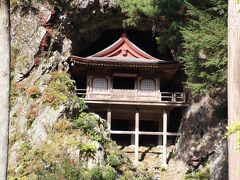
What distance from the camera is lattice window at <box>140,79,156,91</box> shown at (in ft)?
75.5

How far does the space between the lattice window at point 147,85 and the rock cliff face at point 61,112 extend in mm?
2517

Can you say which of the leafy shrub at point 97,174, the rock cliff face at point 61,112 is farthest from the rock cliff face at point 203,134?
the leafy shrub at point 97,174

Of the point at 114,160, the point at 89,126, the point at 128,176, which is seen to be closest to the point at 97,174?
the point at 114,160

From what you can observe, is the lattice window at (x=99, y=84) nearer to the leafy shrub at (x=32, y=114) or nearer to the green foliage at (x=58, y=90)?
the green foliage at (x=58, y=90)

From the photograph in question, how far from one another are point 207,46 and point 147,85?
854 cm

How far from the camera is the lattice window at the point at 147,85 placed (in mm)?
23000

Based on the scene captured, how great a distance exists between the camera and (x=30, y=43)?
69.7ft

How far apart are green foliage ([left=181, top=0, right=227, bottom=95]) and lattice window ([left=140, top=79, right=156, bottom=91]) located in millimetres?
6033

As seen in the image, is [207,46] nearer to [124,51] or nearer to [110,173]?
[110,173]

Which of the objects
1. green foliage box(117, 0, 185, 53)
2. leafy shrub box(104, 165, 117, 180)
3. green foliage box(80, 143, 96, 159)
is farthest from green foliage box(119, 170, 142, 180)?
green foliage box(117, 0, 185, 53)

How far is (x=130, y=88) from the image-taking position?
24438mm

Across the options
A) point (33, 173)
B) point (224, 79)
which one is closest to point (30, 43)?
point (33, 173)

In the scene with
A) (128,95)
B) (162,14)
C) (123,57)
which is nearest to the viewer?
(162,14)

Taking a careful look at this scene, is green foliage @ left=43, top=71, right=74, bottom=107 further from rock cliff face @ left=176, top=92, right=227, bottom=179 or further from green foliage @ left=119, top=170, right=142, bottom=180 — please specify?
rock cliff face @ left=176, top=92, right=227, bottom=179
